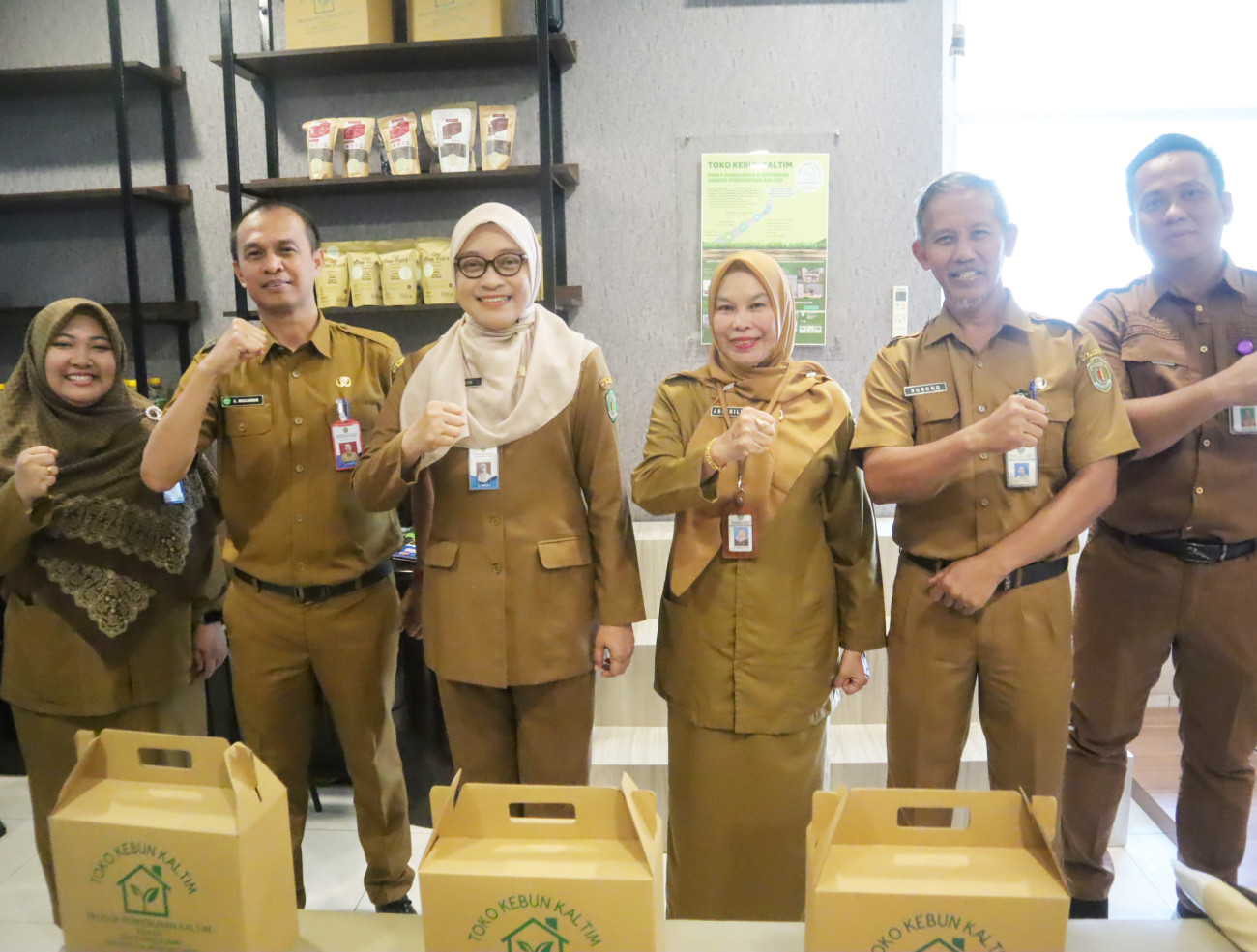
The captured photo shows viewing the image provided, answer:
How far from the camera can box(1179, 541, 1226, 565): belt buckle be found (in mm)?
1876

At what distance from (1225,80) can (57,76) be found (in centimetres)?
461

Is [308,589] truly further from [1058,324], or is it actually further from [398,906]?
[1058,324]

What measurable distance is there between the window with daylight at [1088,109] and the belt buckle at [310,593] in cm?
296

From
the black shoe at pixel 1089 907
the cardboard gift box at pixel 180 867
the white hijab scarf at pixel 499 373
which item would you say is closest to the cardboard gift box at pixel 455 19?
the white hijab scarf at pixel 499 373

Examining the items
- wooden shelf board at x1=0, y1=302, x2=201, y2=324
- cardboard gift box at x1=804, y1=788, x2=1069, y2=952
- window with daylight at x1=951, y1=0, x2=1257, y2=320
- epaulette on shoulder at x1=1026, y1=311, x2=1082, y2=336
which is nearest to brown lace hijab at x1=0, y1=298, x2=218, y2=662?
wooden shelf board at x1=0, y1=302, x2=201, y2=324

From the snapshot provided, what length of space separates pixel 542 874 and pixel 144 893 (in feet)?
1.48

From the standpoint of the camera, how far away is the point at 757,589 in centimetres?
165

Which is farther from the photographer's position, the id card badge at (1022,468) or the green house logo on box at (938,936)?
the id card badge at (1022,468)

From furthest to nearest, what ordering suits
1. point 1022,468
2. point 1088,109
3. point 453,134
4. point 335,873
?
point 1088,109, point 453,134, point 335,873, point 1022,468

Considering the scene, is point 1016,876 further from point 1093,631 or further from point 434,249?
point 434,249

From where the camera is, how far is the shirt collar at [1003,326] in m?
1.69

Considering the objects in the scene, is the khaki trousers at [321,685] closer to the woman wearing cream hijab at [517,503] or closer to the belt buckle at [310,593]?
the belt buckle at [310,593]

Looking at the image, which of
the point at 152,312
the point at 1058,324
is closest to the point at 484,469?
the point at 1058,324

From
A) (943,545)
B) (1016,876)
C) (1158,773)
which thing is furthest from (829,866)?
(1158,773)
